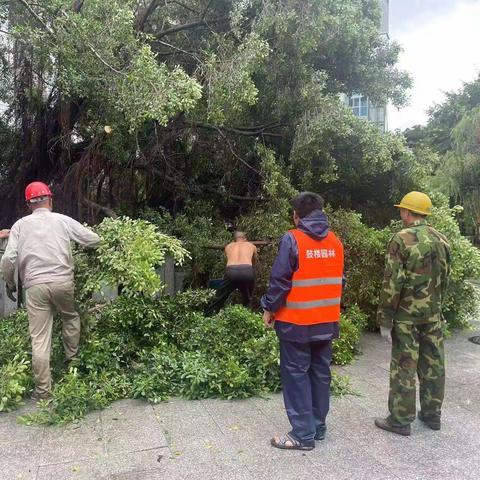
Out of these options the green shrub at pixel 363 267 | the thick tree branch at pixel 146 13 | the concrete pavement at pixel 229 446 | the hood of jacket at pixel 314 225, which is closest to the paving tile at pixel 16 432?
the concrete pavement at pixel 229 446

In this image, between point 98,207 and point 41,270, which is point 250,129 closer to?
point 98,207

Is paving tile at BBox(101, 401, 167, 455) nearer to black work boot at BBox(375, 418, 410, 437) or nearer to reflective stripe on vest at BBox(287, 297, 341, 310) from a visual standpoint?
reflective stripe on vest at BBox(287, 297, 341, 310)

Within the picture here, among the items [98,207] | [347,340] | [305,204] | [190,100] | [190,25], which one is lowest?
[347,340]

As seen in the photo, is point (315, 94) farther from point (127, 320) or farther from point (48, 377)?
point (48, 377)

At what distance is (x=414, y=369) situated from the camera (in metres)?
3.70

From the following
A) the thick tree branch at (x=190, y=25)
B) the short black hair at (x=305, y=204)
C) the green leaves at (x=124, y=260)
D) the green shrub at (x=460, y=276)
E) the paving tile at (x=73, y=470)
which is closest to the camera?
the paving tile at (x=73, y=470)

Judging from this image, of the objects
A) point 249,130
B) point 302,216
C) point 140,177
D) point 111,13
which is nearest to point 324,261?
point 302,216

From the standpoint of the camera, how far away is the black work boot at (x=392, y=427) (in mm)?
3711

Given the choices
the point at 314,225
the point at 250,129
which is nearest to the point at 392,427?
the point at 314,225

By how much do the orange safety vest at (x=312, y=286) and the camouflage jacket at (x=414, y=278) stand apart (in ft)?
1.58

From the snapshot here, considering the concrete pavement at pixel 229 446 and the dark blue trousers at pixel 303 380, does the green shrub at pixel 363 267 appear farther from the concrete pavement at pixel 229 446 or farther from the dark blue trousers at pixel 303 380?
the dark blue trousers at pixel 303 380

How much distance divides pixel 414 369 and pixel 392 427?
0.49 m

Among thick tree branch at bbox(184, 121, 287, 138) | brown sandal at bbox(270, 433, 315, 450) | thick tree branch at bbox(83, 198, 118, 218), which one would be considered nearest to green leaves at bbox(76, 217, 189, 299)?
brown sandal at bbox(270, 433, 315, 450)

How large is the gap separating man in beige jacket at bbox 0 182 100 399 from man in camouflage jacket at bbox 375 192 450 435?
8.98 ft
